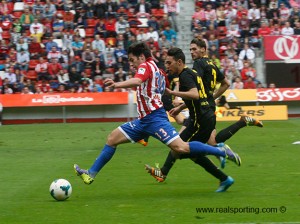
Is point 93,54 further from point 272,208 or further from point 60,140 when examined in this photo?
point 272,208

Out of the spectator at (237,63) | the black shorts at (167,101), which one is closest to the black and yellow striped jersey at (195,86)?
the black shorts at (167,101)

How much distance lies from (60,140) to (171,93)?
9.51 meters

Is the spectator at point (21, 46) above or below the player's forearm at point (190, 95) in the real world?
below

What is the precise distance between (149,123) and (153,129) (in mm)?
98

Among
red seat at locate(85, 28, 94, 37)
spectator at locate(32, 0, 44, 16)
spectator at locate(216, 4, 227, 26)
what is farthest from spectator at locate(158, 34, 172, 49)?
spectator at locate(32, 0, 44, 16)

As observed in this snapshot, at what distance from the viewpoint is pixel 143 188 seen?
10844 millimetres

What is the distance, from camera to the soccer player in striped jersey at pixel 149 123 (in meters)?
9.76

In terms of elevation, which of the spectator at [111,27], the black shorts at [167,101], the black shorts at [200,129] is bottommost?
the spectator at [111,27]

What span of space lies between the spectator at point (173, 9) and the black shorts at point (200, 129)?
67.4 ft

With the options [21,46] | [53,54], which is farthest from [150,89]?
[21,46]

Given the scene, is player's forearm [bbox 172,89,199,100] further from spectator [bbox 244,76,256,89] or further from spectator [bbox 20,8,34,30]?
spectator [bbox 20,8,34,30]

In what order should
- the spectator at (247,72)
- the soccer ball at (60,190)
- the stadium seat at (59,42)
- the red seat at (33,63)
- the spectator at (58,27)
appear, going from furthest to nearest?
the spectator at (58,27) → the stadium seat at (59,42) → the red seat at (33,63) → the spectator at (247,72) → the soccer ball at (60,190)

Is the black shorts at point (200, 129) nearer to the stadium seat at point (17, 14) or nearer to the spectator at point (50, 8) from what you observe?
the spectator at point (50, 8)

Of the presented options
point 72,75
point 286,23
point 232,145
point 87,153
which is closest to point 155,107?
point 87,153
